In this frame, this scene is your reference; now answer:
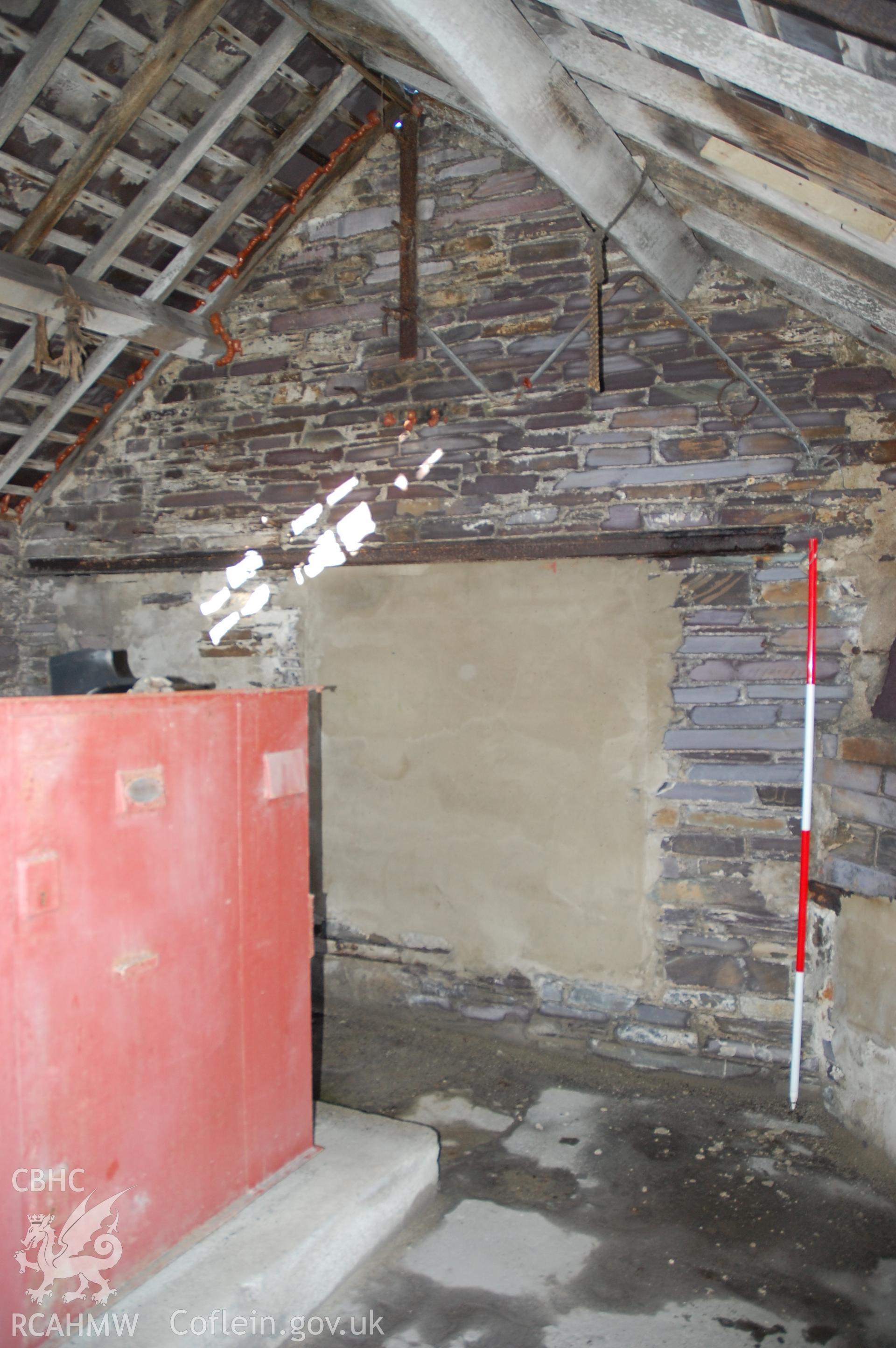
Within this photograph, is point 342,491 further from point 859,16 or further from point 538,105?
point 859,16

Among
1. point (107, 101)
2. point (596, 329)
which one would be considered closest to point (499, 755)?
point (596, 329)

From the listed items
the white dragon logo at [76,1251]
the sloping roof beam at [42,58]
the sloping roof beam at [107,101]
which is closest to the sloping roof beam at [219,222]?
the sloping roof beam at [107,101]

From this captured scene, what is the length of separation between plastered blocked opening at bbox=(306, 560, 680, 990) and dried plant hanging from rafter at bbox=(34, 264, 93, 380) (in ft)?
4.59

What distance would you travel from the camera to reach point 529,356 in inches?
151

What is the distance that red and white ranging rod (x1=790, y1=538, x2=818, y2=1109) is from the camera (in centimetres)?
328

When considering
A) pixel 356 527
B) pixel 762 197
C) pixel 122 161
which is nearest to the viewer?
pixel 762 197

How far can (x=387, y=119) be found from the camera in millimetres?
3994

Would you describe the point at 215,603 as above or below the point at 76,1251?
above

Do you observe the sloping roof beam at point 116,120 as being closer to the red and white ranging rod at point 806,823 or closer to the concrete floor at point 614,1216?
the red and white ranging rod at point 806,823

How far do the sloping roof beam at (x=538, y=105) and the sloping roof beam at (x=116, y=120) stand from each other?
69 centimetres

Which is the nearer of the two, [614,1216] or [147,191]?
[614,1216]

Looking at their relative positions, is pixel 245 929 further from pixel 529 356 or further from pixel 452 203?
pixel 452 203

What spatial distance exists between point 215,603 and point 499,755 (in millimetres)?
1616

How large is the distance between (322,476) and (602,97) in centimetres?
204
